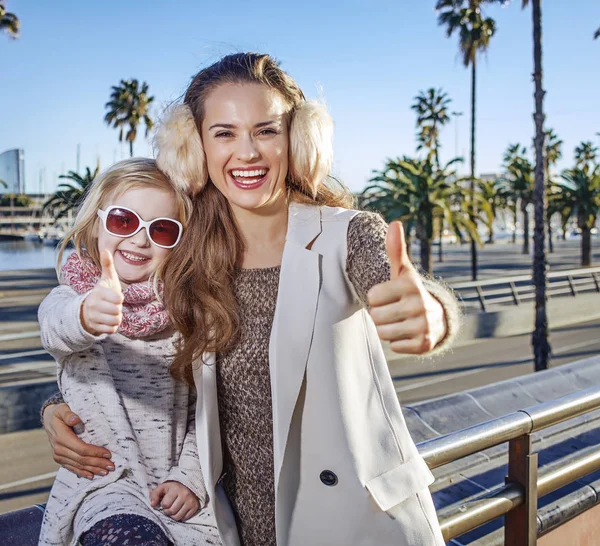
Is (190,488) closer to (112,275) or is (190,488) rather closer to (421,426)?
(112,275)

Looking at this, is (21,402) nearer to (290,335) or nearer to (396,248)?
(290,335)

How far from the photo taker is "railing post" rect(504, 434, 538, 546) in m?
2.43

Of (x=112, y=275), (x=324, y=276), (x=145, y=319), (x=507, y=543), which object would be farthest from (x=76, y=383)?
(x=507, y=543)

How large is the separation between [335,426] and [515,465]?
1112 mm

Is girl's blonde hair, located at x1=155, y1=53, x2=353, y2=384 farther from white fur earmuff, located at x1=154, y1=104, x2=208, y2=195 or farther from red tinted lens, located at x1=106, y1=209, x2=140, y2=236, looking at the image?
red tinted lens, located at x1=106, y1=209, x2=140, y2=236

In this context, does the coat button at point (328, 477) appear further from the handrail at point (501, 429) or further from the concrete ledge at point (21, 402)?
the concrete ledge at point (21, 402)

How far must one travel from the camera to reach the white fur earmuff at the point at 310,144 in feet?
6.57

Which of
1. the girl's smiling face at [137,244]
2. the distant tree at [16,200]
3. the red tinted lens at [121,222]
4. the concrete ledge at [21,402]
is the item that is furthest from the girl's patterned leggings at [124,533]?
the distant tree at [16,200]

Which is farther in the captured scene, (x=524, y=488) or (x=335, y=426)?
(x=524, y=488)

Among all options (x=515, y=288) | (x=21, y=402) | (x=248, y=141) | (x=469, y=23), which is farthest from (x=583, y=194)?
(x=248, y=141)

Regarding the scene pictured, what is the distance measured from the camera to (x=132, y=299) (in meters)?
1.92

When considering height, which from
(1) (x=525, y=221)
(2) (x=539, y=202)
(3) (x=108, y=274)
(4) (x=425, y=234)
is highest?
(1) (x=525, y=221)

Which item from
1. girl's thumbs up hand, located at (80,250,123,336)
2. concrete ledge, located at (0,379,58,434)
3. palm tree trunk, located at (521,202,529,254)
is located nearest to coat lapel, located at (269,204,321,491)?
girl's thumbs up hand, located at (80,250,123,336)

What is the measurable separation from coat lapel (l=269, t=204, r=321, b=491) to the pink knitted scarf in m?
0.36
